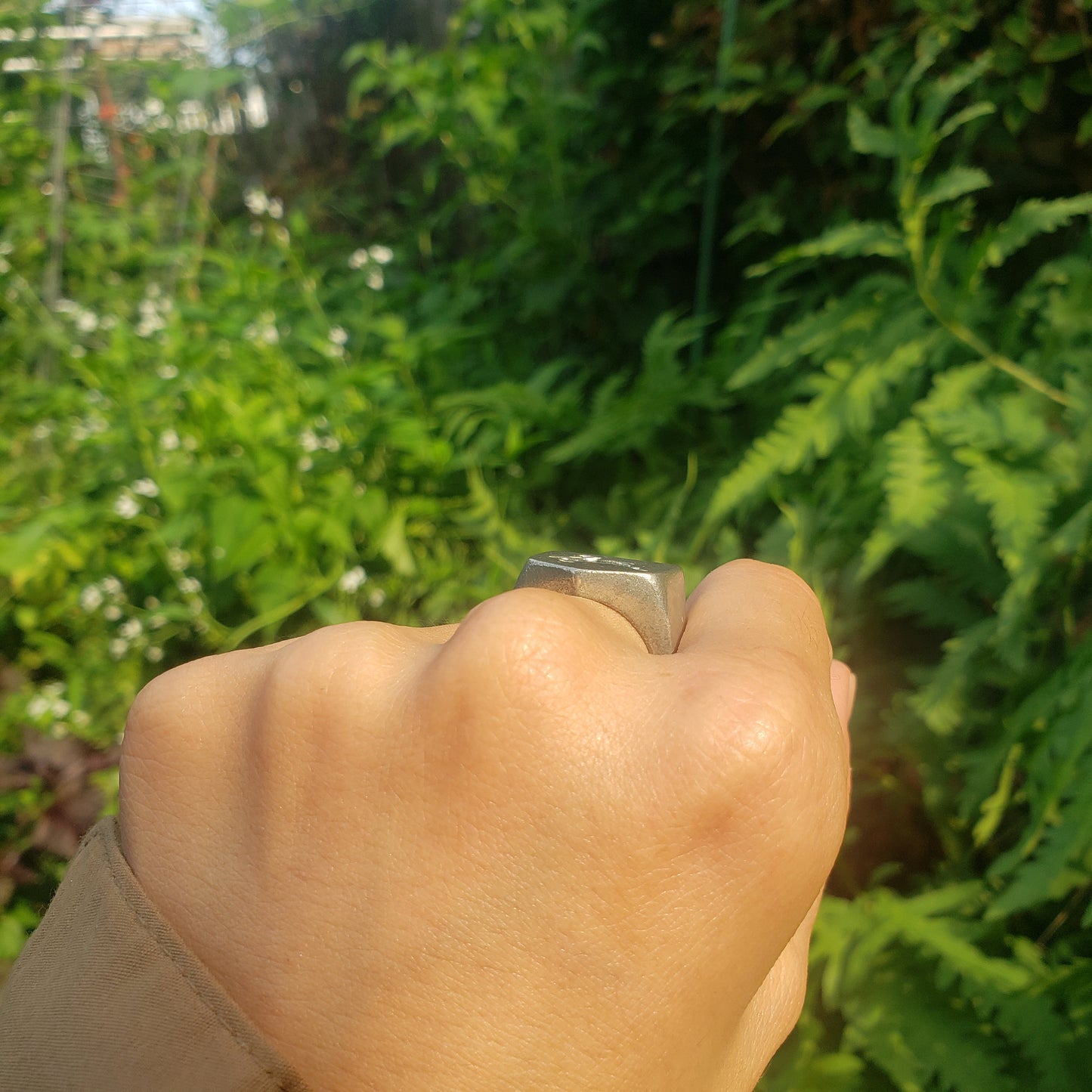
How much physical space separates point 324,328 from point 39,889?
1.57 meters

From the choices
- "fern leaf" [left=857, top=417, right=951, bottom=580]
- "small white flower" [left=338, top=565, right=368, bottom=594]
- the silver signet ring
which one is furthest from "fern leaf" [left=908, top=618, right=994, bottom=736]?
"small white flower" [left=338, top=565, right=368, bottom=594]

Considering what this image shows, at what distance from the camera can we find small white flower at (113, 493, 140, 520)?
2.19 m

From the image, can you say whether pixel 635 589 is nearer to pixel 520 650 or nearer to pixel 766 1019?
pixel 520 650

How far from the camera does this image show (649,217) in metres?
2.25

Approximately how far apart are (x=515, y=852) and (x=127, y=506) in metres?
2.08

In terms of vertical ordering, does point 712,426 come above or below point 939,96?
below

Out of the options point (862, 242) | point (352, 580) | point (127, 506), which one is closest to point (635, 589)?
point (862, 242)

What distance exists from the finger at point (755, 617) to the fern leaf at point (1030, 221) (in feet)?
2.80

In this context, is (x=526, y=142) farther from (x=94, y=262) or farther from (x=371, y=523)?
(x=94, y=262)

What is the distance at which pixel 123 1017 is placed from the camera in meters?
0.44

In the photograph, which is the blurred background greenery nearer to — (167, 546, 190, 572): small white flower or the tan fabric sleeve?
(167, 546, 190, 572): small white flower

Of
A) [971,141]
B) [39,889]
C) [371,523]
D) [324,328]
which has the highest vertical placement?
[971,141]

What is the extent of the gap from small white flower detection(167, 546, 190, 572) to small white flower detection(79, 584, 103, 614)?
21 cm

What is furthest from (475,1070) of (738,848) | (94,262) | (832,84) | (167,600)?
(94,262)
